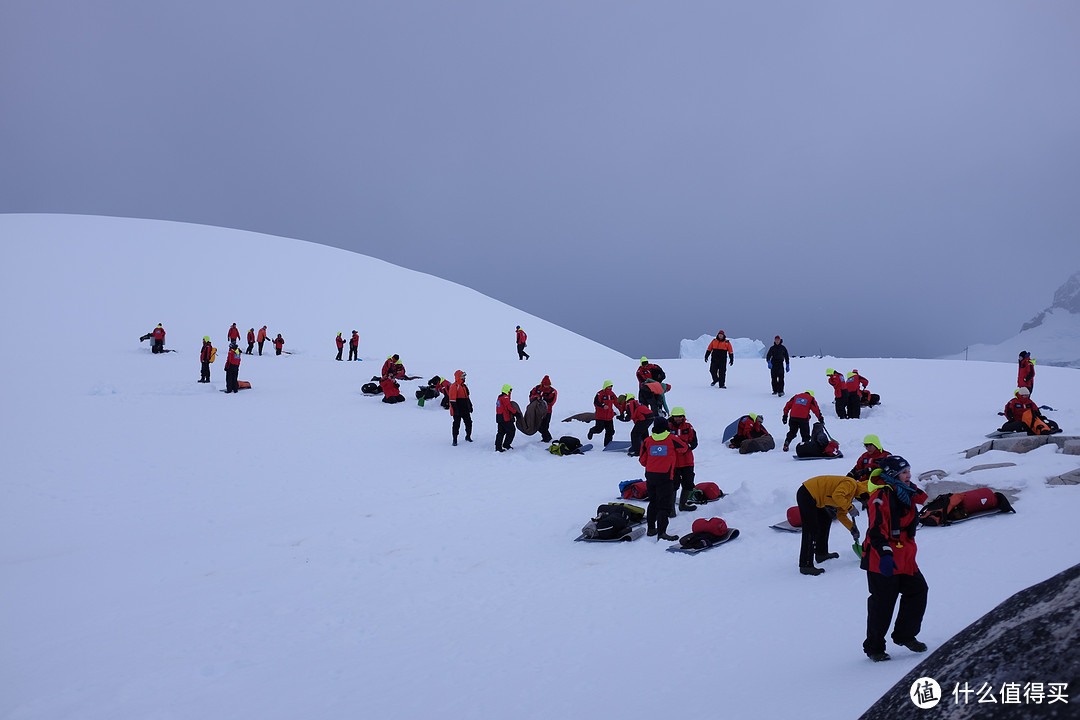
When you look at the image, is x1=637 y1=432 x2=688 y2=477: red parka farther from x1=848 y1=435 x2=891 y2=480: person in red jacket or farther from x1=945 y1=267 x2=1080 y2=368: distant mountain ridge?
x1=945 y1=267 x2=1080 y2=368: distant mountain ridge

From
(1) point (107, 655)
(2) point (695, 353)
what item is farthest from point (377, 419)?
(2) point (695, 353)

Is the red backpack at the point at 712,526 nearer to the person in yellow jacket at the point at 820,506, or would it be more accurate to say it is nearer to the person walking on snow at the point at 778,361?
the person in yellow jacket at the point at 820,506

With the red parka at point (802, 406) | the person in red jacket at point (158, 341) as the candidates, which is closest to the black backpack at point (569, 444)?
the red parka at point (802, 406)

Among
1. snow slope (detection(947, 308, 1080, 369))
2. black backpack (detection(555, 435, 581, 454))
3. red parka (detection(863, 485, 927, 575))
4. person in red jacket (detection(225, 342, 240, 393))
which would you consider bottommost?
black backpack (detection(555, 435, 581, 454))

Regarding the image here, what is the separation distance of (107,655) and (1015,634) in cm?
722

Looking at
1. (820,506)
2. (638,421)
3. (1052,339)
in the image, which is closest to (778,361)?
(638,421)

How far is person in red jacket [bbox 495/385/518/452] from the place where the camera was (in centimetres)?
1509

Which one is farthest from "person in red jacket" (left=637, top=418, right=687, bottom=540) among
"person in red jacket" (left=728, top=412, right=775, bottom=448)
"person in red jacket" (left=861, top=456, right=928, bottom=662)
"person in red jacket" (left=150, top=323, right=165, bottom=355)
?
"person in red jacket" (left=150, top=323, right=165, bottom=355)

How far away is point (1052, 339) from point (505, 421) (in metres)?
152

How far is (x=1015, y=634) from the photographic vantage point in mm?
2635

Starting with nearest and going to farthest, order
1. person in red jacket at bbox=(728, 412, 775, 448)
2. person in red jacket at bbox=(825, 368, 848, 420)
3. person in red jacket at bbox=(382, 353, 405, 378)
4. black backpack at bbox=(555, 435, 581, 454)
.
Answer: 1. person in red jacket at bbox=(728, 412, 775, 448)
2. black backpack at bbox=(555, 435, 581, 454)
3. person in red jacket at bbox=(825, 368, 848, 420)
4. person in red jacket at bbox=(382, 353, 405, 378)

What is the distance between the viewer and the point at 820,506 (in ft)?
21.7

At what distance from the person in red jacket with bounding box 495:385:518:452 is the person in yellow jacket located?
29.3 ft

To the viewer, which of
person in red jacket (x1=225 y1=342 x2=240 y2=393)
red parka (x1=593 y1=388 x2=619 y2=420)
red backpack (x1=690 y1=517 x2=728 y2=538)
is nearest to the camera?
red backpack (x1=690 y1=517 x2=728 y2=538)
